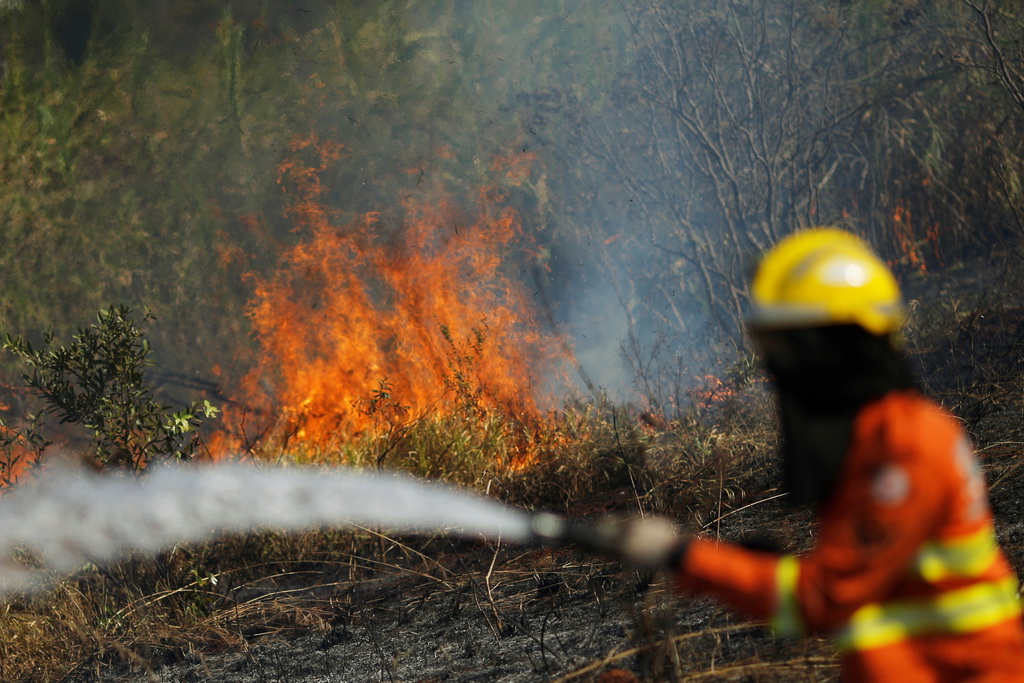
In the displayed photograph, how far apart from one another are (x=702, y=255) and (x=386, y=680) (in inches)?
268

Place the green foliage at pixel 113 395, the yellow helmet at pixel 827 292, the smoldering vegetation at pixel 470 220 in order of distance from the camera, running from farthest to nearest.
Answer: the smoldering vegetation at pixel 470 220
the green foliage at pixel 113 395
the yellow helmet at pixel 827 292

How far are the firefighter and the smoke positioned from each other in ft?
11.8

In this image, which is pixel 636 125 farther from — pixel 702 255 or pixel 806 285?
pixel 806 285

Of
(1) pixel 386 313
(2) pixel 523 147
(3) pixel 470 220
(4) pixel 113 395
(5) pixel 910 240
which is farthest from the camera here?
(2) pixel 523 147

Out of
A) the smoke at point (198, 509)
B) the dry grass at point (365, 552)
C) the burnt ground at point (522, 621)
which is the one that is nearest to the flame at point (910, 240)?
the dry grass at point (365, 552)

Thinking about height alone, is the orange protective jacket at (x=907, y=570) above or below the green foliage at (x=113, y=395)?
below

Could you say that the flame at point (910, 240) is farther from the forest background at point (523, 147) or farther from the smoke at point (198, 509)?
the smoke at point (198, 509)

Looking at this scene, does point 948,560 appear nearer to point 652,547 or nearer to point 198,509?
point 652,547

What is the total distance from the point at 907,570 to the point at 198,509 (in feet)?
17.0

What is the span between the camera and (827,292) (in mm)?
1663

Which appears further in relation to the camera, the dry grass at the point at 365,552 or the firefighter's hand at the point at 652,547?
the dry grass at the point at 365,552

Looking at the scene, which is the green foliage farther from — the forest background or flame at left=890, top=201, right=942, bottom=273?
flame at left=890, top=201, right=942, bottom=273

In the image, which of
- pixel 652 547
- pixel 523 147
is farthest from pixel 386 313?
pixel 652 547

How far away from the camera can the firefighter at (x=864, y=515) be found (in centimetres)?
153
